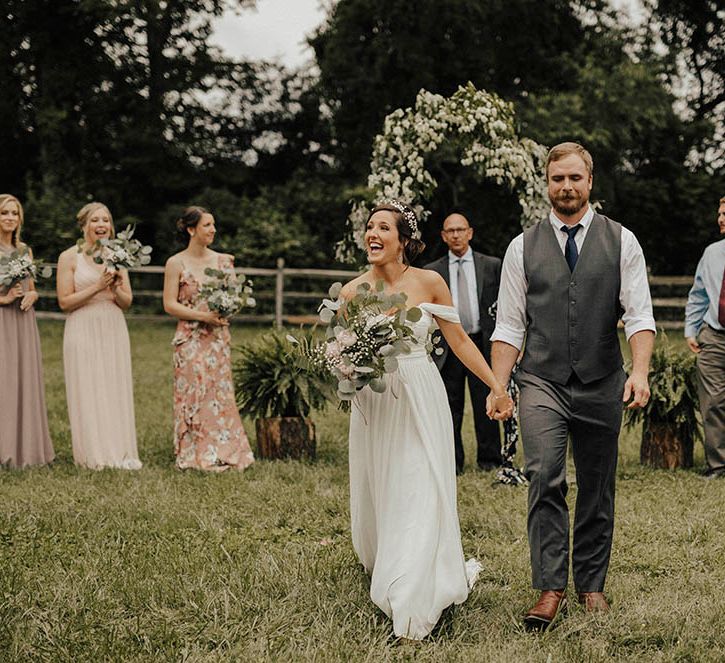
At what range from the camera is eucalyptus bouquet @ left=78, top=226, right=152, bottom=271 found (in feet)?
29.8

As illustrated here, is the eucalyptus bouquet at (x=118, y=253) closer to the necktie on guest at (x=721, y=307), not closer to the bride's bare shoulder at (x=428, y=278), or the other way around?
the bride's bare shoulder at (x=428, y=278)

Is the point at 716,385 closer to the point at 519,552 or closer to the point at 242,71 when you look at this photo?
the point at 519,552

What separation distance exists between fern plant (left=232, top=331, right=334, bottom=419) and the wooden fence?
12.3m

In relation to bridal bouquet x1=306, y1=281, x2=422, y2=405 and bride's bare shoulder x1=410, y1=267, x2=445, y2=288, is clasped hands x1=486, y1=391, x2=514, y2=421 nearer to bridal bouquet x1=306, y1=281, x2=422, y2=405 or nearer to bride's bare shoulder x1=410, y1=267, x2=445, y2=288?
bridal bouquet x1=306, y1=281, x2=422, y2=405

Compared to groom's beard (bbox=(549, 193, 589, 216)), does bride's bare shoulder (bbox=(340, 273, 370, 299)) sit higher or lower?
lower

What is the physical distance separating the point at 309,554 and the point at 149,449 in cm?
457

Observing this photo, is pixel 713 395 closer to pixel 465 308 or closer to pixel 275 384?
pixel 465 308

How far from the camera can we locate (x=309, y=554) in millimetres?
6055

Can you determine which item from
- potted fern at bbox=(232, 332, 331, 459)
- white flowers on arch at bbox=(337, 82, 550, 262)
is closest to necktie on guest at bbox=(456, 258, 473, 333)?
white flowers on arch at bbox=(337, 82, 550, 262)

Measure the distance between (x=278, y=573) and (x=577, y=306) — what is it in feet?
7.39

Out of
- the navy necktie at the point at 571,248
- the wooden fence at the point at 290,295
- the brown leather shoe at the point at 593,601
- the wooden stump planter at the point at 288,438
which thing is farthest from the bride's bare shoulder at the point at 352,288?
the wooden fence at the point at 290,295

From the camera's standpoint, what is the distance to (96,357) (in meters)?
9.34

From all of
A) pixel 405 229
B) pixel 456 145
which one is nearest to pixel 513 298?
pixel 405 229

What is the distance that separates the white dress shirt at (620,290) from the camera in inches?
188
